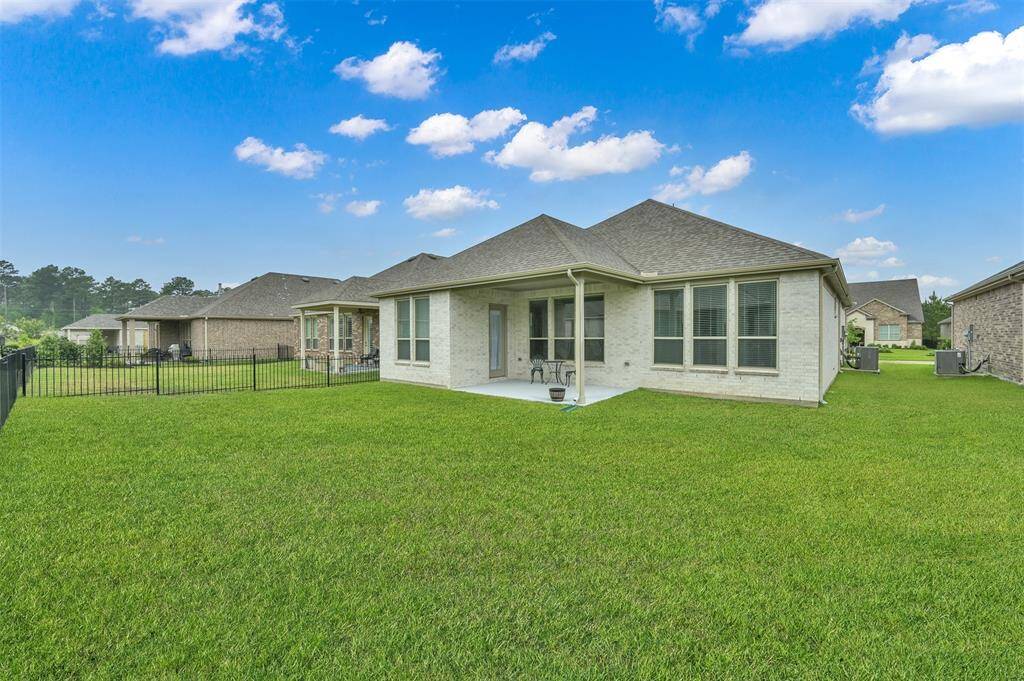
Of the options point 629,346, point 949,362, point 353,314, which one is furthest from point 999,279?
point 353,314

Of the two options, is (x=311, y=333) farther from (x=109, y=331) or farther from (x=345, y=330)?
(x=109, y=331)

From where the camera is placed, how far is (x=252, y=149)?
2147 centimetres

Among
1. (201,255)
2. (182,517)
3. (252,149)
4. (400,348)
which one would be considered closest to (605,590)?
(182,517)

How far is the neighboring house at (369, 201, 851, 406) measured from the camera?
10047 mm

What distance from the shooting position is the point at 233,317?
2756cm

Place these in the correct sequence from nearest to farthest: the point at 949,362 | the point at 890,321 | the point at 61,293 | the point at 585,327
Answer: the point at 585,327 < the point at 949,362 < the point at 890,321 < the point at 61,293

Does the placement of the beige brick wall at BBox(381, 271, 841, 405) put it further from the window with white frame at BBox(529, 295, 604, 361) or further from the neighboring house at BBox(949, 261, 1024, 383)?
the neighboring house at BBox(949, 261, 1024, 383)

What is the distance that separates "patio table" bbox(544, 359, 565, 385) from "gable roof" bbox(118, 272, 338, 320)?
837 inches

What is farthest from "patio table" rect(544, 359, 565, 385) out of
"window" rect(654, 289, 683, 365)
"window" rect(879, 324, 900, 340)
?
"window" rect(879, 324, 900, 340)

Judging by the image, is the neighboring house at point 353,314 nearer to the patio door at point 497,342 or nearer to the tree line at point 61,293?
the patio door at point 497,342

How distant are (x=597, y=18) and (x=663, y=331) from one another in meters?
9.86

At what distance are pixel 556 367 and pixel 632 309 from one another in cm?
290

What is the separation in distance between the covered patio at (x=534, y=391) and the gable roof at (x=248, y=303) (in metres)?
20.5

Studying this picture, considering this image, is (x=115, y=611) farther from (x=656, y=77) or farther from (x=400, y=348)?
(x=656, y=77)
